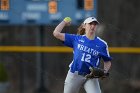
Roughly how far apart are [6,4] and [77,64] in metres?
6.02

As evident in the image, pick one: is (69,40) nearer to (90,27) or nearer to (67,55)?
(90,27)

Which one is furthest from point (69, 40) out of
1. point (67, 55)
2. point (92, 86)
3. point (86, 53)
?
point (67, 55)

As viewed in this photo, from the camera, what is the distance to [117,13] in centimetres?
1958

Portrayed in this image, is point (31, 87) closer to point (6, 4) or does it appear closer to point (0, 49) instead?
point (0, 49)

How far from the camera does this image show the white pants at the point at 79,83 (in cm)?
827

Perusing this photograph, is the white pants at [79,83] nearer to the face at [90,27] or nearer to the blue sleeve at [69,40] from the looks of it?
the blue sleeve at [69,40]

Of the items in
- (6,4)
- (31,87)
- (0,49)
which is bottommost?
(31,87)

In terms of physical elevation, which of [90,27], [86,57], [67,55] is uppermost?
[90,27]

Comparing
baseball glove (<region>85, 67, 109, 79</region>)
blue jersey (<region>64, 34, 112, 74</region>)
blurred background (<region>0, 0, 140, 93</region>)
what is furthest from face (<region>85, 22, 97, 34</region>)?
blurred background (<region>0, 0, 140, 93</region>)

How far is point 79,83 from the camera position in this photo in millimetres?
8344

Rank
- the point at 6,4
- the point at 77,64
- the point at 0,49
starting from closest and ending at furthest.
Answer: the point at 77,64, the point at 6,4, the point at 0,49

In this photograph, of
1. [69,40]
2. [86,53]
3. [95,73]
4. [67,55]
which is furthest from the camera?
[67,55]

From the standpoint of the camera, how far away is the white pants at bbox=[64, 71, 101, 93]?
8.27 metres

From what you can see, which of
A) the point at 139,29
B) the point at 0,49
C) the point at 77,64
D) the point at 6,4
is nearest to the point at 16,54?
the point at 0,49
